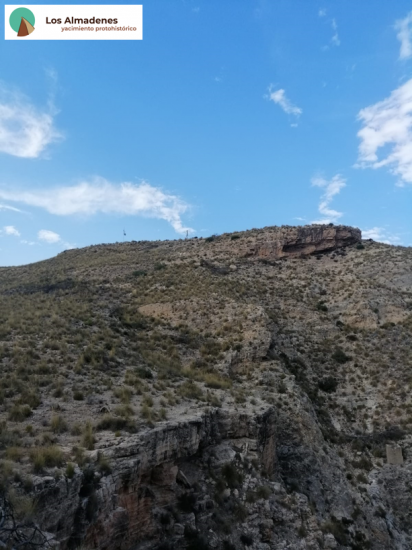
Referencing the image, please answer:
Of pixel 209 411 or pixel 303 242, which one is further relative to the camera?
pixel 303 242

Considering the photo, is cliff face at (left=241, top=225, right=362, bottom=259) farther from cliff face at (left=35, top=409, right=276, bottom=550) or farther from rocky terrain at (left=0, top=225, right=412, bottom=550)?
cliff face at (left=35, top=409, right=276, bottom=550)

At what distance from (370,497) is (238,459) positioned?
8449 millimetres

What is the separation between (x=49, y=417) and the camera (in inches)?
441

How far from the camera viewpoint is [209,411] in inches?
563

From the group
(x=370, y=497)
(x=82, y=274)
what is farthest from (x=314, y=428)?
(x=82, y=274)

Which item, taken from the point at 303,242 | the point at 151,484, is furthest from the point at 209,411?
the point at 303,242

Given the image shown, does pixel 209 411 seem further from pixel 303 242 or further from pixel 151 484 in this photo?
pixel 303 242

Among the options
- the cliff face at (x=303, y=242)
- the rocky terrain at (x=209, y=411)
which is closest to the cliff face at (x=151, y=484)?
the rocky terrain at (x=209, y=411)

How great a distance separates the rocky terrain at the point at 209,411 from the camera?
884 centimetres

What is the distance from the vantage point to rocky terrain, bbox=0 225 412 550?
29.0 ft

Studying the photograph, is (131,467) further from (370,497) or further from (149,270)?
(149,270)

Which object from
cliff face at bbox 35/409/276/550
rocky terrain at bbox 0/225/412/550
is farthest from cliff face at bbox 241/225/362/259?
cliff face at bbox 35/409/276/550

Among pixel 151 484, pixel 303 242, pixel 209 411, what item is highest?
pixel 303 242

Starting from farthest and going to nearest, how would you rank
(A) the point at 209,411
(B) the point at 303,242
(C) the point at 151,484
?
(B) the point at 303,242, (A) the point at 209,411, (C) the point at 151,484
